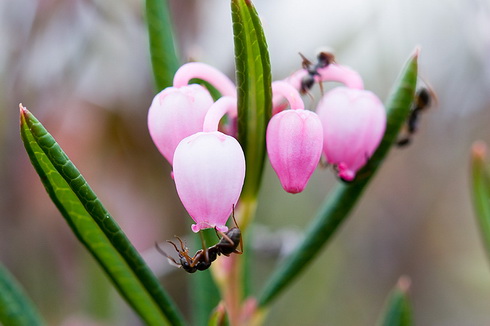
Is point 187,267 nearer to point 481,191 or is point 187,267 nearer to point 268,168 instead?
point 481,191

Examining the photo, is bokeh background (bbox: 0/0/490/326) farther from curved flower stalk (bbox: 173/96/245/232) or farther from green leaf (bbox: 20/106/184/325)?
curved flower stalk (bbox: 173/96/245/232)

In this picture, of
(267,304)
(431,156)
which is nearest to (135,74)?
(431,156)

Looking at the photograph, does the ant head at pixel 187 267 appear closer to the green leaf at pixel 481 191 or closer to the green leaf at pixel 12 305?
the green leaf at pixel 12 305

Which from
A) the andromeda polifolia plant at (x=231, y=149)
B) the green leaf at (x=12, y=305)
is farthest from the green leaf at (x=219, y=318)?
the green leaf at (x=12, y=305)

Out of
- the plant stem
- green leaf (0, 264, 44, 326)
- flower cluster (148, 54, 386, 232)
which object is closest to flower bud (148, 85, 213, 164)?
flower cluster (148, 54, 386, 232)

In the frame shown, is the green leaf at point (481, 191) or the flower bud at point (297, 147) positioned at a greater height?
the flower bud at point (297, 147)

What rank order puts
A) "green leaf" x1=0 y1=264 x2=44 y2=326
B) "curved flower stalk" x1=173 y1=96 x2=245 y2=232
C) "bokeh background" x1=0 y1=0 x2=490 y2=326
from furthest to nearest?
"bokeh background" x1=0 y1=0 x2=490 y2=326 < "green leaf" x1=0 y1=264 x2=44 y2=326 < "curved flower stalk" x1=173 y1=96 x2=245 y2=232

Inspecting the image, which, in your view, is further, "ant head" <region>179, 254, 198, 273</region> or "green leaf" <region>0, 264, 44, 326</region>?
"green leaf" <region>0, 264, 44, 326</region>

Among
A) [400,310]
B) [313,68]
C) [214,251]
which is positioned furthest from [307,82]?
[400,310]
